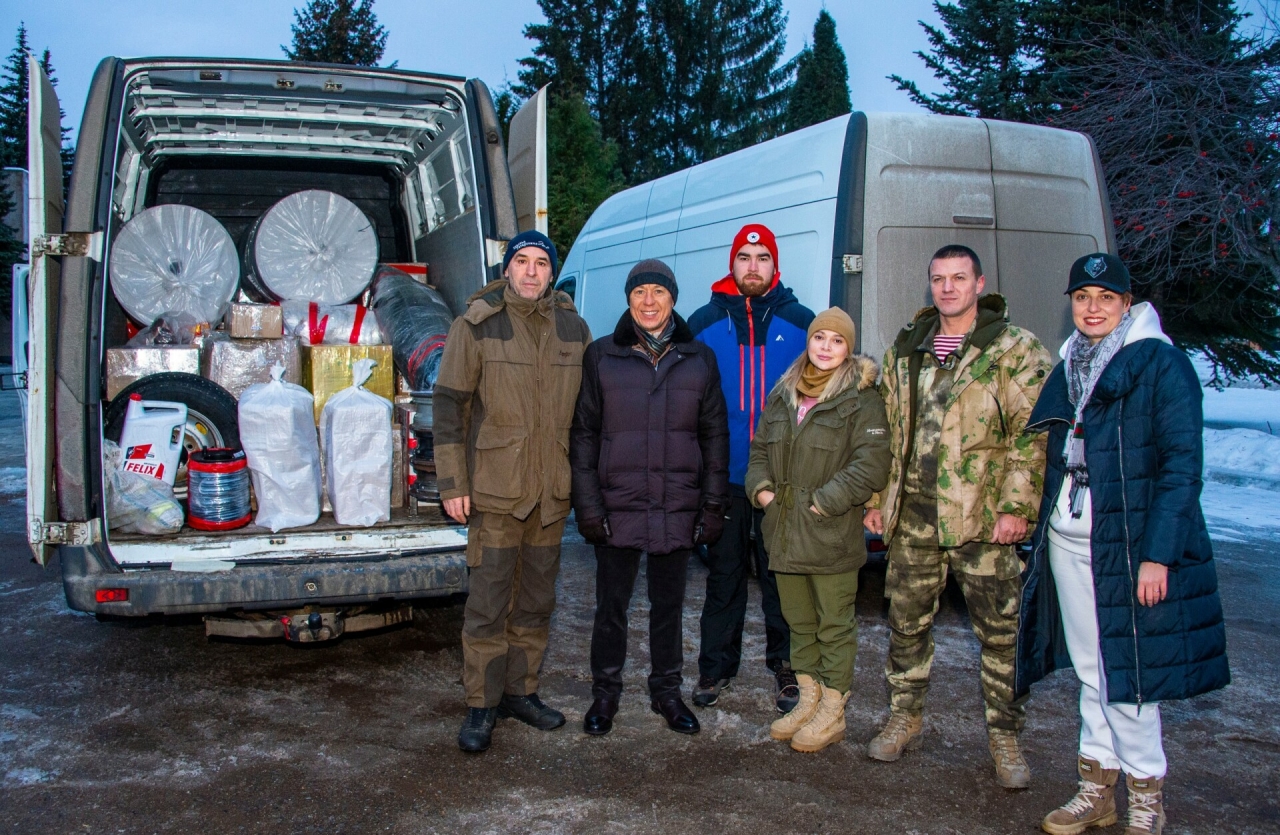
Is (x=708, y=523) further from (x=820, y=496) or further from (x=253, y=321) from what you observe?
(x=253, y=321)

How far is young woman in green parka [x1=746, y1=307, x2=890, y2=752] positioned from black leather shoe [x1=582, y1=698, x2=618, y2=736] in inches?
24.9

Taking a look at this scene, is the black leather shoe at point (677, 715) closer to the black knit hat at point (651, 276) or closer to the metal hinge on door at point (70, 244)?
the black knit hat at point (651, 276)

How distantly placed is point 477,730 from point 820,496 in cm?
156

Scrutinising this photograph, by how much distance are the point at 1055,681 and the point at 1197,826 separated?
4.52ft

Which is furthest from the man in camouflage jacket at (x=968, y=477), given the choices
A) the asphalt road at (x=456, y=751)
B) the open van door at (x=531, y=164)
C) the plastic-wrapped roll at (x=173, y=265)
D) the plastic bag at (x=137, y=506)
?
the plastic-wrapped roll at (x=173, y=265)

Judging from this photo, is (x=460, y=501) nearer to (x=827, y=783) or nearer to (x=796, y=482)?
(x=796, y=482)

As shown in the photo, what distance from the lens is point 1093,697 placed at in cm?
316

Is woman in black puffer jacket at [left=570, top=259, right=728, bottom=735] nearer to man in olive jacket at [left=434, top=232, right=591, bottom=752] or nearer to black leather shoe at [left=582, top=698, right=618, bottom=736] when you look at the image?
black leather shoe at [left=582, top=698, right=618, bottom=736]

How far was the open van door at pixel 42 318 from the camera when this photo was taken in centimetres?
368

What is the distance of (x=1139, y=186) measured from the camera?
10.5 meters

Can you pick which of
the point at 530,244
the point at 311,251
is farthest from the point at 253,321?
the point at 530,244

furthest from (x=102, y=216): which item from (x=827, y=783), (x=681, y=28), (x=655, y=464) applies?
(x=681, y=28)

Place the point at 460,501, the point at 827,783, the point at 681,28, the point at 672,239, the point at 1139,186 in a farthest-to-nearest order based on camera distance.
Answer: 1. the point at 681,28
2. the point at 1139,186
3. the point at 672,239
4. the point at 460,501
5. the point at 827,783

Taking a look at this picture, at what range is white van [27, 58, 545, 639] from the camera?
3740mm
